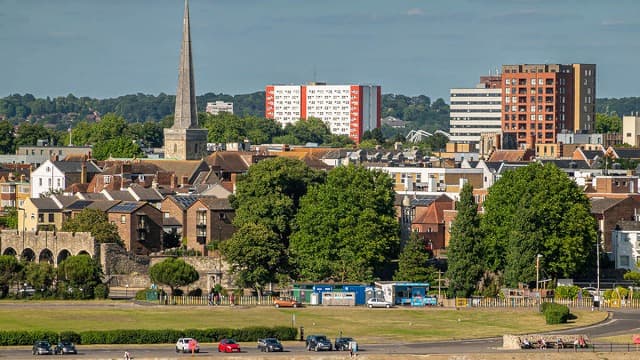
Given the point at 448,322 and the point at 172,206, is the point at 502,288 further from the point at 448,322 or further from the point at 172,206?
the point at 172,206

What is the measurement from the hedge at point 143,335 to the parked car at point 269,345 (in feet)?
17.3

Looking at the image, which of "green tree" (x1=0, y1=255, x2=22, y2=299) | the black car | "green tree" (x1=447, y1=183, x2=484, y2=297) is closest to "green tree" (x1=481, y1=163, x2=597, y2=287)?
"green tree" (x1=447, y1=183, x2=484, y2=297)

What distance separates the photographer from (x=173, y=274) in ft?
453

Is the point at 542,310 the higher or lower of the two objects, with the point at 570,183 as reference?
lower

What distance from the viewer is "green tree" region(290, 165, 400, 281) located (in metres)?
141

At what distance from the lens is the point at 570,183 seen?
147 meters

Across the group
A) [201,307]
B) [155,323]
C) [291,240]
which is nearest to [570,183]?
[291,240]

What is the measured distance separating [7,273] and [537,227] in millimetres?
40597

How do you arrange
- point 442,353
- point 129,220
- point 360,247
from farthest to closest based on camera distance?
point 129,220
point 360,247
point 442,353

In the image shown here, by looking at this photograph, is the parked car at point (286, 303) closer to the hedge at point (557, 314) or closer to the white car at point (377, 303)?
the white car at point (377, 303)

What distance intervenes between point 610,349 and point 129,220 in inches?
2683

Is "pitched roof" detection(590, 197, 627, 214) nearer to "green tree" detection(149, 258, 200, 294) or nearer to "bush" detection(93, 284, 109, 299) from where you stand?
"green tree" detection(149, 258, 200, 294)

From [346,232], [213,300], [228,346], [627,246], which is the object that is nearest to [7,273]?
[213,300]

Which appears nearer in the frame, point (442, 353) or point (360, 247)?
point (442, 353)
